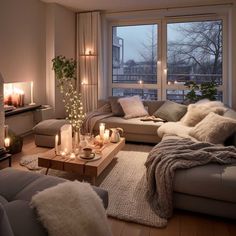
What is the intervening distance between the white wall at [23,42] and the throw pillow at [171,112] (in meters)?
2.55

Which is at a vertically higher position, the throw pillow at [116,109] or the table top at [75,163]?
the throw pillow at [116,109]

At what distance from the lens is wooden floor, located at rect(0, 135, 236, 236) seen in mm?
2135

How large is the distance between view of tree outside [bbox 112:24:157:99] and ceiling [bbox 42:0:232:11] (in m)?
0.60

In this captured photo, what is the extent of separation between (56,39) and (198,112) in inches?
131

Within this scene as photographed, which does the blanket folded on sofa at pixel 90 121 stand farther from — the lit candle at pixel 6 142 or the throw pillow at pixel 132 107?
the lit candle at pixel 6 142

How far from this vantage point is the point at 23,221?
1.28m

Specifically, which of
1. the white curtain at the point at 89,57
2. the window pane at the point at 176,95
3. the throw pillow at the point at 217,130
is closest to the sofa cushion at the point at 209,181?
the throw pillow at the point at 217,130

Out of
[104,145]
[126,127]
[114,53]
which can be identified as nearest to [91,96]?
[114,53]

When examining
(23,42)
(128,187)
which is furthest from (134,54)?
(128,187)

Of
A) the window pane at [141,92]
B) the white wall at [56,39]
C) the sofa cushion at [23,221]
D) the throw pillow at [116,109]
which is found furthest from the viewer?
the window pane at [141,92]

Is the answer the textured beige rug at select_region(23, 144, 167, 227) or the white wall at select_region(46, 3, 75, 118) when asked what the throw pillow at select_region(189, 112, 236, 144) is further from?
the white wall at select_region(46, 3, 75, 118)

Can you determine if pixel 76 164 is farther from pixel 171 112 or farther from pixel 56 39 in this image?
pixel 56 39

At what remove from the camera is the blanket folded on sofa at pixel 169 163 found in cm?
239

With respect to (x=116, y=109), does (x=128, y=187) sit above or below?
below
